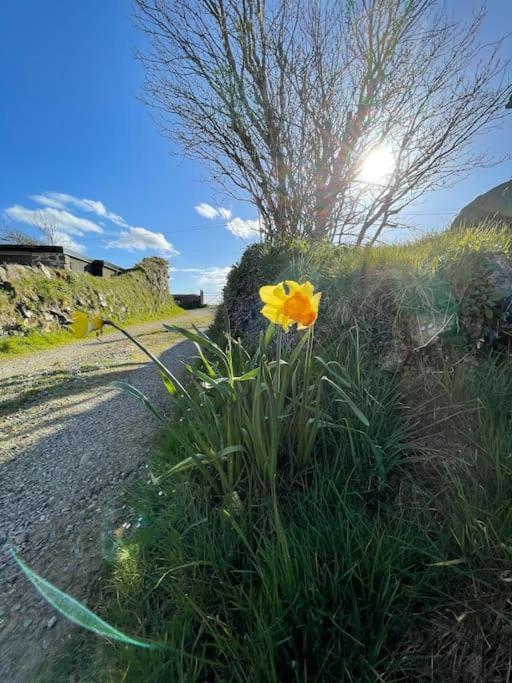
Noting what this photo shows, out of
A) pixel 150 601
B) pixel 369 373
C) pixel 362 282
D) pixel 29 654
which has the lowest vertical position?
pixel 29 654

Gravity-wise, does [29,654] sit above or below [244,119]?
below

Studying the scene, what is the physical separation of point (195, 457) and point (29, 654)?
838 mm

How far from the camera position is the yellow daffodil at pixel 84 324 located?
45.3 inches

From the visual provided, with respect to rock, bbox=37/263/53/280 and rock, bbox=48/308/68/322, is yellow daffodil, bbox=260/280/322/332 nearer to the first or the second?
rock, bbox=48/308/68/322

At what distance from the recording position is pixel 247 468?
140cm

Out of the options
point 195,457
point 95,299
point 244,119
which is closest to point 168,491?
point 195,457

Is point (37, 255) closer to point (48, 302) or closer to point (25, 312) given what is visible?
point (48, 302)

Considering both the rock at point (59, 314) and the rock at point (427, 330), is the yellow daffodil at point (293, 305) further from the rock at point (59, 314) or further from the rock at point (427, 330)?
the rock at point (59, 314)

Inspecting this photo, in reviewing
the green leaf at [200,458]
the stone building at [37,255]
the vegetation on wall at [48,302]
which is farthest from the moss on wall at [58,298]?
the green leaf at [200,458]

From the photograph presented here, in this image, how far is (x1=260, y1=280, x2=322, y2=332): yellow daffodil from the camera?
3.63 feet

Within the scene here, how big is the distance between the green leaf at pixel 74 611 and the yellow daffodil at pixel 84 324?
1.02 metres

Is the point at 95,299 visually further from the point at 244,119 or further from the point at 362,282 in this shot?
the point at 362,282

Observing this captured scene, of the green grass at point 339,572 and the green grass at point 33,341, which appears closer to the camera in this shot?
the green grass at point 339,572

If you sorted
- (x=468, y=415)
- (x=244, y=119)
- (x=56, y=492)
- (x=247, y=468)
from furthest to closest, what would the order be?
(x=244, y=119) < (x=56, y=492) < (x=468, y=415) < (x=247, y=468)
